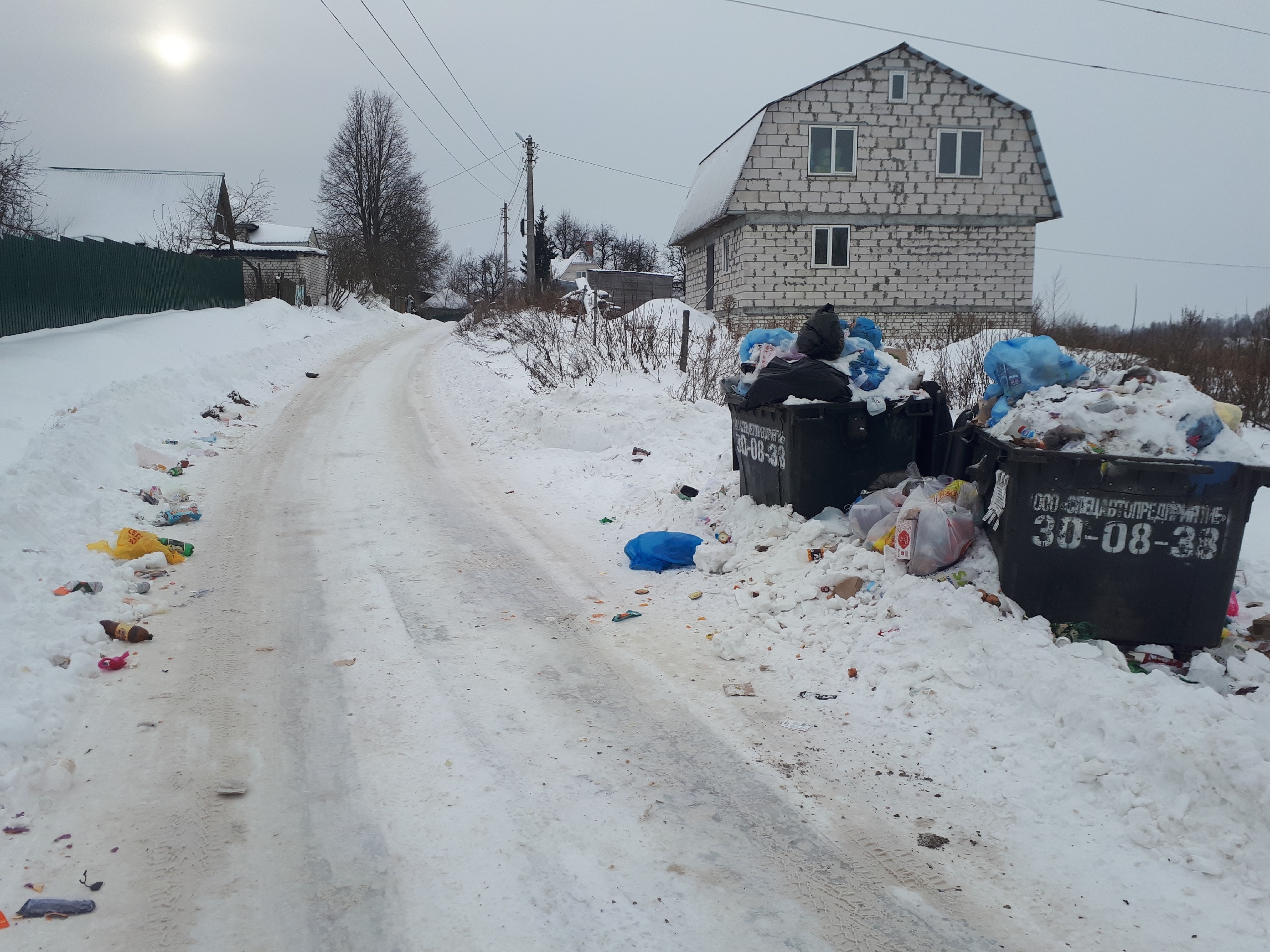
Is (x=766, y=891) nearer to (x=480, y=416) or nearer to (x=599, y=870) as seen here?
(x=599, y=870)

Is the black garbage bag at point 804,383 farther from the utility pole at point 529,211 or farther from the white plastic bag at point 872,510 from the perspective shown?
the utility pole at point 529,211

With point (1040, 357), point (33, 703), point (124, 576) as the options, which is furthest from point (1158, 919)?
point (124, 576)

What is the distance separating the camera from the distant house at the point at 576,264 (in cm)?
6162

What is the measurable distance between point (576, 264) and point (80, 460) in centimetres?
5765

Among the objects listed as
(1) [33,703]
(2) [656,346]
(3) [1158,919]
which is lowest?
(3) [1158,919]

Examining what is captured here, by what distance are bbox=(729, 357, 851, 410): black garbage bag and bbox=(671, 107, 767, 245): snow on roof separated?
16142mm

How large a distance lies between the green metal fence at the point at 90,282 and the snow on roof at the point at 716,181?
14.9 m

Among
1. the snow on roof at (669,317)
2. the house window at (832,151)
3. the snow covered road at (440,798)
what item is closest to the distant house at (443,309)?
the house window at (832,151)

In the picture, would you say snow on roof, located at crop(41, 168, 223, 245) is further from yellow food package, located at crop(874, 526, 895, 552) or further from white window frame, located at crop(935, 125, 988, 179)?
yellow food package, located at crop(874, 526, 895, 552)

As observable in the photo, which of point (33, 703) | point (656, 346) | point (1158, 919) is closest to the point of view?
point (1158, 919)

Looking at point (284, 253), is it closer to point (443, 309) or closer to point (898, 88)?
point (443, 309)

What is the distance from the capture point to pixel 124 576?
5480 millimetres

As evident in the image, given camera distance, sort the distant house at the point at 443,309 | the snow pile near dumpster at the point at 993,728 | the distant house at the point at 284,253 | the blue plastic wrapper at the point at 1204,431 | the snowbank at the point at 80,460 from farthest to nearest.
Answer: the distant house at the point at 443,309 < the distant house at the point at 284,253 < the blue plastic wrapper at the point at 1204,431 < the snowbank at the point at 80,460 < the snow pile near dumpster at the point at 993,728

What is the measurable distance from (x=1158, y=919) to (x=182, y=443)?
10.6 m
